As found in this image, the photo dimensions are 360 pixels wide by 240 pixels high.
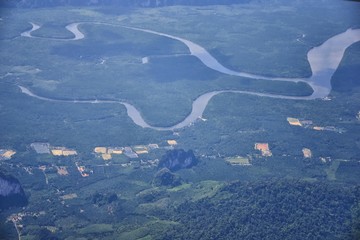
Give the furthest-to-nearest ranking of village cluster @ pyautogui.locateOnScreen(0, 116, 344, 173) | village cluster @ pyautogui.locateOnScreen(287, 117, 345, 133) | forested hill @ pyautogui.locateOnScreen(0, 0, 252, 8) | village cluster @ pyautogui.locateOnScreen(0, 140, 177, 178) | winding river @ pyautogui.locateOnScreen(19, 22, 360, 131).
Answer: forested hill @ pyautogui.locateOnScreen(0, 0, 252, 8)
winding river @ pyautogui.locateOnScreen(19, 22, 360, 131)
village cluster @ pyautogui.locateOnScreen(287, 117, 345, 133)
village cluster @ pyautogui.locateOnScreen(0, 116, 344, 173)
village cluster @ pyautogui.locateOnScreen(0, 140, 177, 178)

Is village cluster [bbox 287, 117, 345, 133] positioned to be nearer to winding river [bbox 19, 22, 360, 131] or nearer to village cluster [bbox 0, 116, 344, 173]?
village cluster [bbox 0, 116, 344, 173]

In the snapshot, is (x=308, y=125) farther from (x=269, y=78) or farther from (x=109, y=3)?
(x=109, y=3)

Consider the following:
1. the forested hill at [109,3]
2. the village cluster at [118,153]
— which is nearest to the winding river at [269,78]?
the village cluster at [118,153]

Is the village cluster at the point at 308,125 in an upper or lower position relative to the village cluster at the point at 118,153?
upper

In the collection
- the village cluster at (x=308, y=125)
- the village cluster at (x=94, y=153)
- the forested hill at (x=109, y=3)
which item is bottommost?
the village cluster at (x=94, y=153)

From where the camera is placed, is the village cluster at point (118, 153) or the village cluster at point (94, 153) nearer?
the village cluster at point (94, 153)

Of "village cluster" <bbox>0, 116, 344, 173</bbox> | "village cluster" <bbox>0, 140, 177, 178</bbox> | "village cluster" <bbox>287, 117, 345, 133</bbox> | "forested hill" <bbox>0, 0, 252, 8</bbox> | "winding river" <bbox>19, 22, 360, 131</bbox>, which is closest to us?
"village cluster" <bbox>0, 140, 177, 178</bbox>

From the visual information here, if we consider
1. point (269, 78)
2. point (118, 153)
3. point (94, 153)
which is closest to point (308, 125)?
point (269, 78)

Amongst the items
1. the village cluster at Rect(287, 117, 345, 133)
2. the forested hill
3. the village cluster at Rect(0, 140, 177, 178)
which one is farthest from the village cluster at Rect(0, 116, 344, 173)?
the forested hill

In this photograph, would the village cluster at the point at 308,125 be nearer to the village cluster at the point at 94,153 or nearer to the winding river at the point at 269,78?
the winding river at the point at 269,78

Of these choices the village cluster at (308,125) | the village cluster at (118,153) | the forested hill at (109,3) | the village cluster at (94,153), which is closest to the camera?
the village cluster at (94,153)
